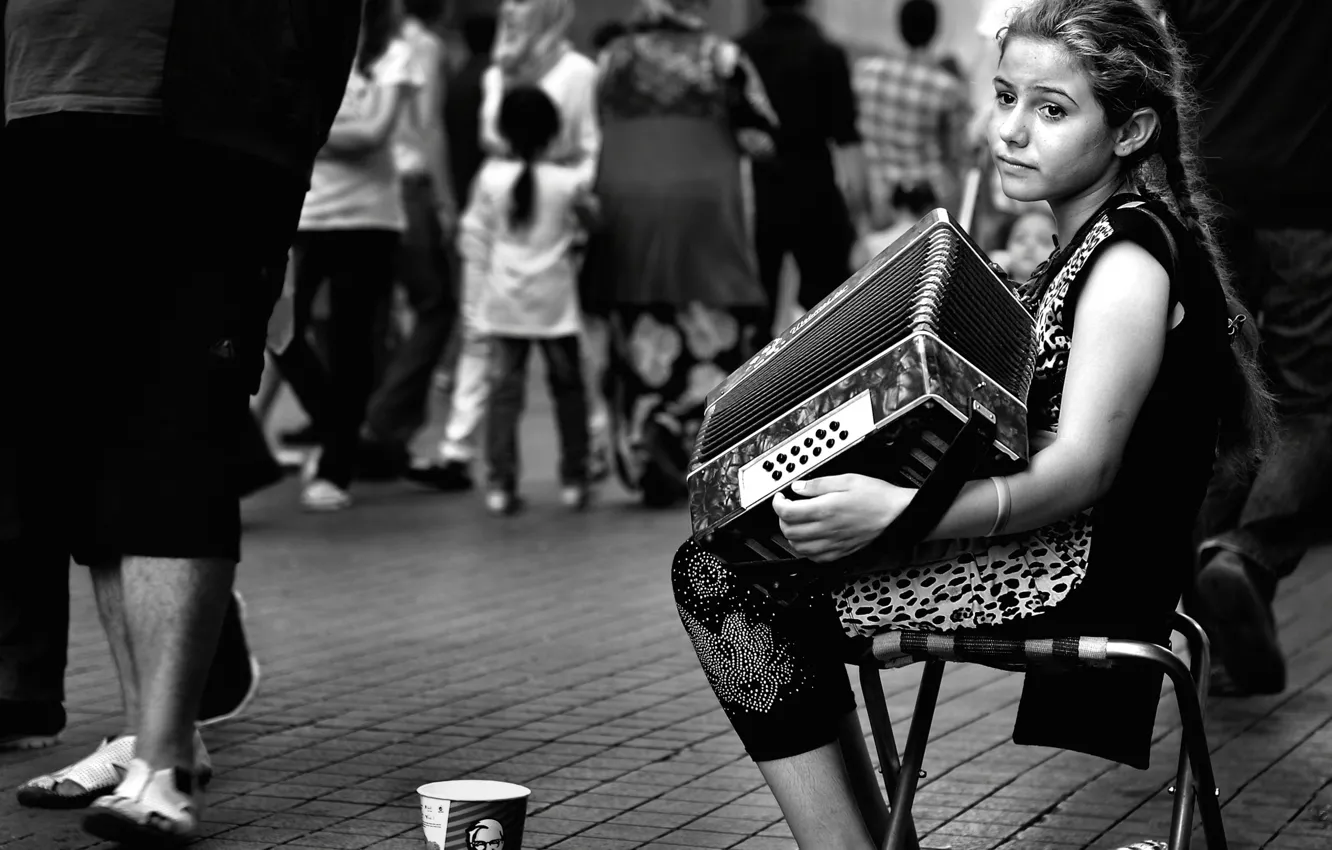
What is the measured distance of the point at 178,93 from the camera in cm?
358

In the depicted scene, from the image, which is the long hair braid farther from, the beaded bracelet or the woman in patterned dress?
the woman in patterned dress

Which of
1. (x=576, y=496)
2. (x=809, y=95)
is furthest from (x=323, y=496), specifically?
(x=809, y=95)

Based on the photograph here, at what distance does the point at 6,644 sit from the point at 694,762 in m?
1.44

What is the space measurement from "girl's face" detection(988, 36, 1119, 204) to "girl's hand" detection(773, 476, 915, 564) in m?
0.59

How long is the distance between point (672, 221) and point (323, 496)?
1830 mm

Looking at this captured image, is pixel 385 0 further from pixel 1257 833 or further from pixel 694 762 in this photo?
pixel 1257 833

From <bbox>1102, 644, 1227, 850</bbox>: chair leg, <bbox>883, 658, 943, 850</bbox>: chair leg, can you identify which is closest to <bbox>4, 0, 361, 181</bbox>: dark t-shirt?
<bbox>883, 658, 943, 850</bbox>: chair leg

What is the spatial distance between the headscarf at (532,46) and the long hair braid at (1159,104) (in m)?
5.81

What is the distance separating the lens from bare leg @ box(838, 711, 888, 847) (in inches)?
116

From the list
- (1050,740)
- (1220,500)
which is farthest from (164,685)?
(1220,500)

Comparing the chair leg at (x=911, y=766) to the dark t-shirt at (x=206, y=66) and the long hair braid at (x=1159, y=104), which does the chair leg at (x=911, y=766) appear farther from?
the dark t-shirt at (x=206, y=66)

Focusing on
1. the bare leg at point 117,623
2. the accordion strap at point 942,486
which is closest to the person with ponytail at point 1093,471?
the accordion strap at point 942,486

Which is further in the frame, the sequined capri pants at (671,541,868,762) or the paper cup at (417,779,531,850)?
the paper cup at (417,779,531,850)

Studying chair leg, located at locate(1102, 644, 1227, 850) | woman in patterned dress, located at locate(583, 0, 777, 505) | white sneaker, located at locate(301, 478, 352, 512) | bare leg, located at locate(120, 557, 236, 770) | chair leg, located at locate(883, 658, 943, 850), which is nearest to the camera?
chair leg, located at locate(1102, 644, 1227, 850)
